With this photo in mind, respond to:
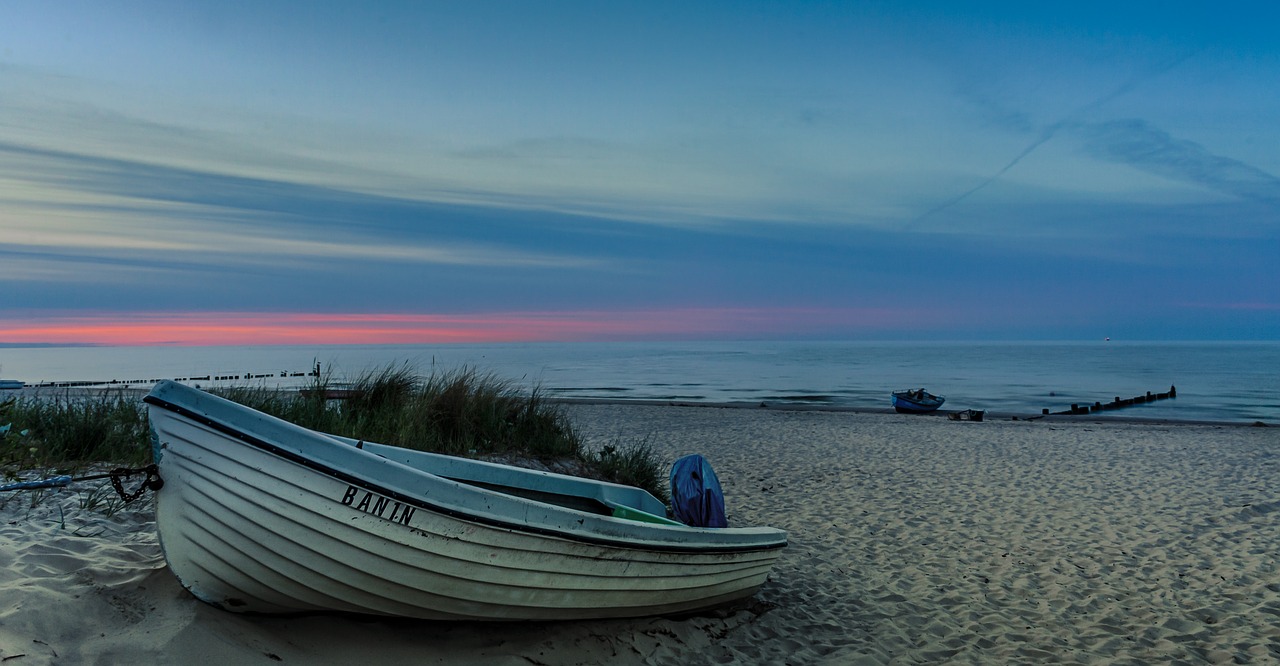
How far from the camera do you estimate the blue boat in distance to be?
26.0 m

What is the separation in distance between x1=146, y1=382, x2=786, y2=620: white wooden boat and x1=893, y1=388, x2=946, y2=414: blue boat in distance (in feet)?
78.2

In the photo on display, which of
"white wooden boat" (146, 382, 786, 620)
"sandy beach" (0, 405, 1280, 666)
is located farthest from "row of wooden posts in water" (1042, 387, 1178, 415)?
"white wooden boat" (146, 382, 786, 620)

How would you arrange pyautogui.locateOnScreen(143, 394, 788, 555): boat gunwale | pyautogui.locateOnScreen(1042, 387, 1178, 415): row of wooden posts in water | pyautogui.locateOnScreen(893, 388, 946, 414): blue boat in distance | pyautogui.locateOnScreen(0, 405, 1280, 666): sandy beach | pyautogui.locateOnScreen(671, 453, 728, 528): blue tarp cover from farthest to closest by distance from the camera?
pyautogui.locateOnScreen(1042, 387, 1178, 415): row of wooden posts in water
pyautogui.locateOnScreen(893, 388, 946, 414): blue boat in distance
pyautogui.locateOnScreen(671, 453, 728, 528): blue tarp cover
pyautogui.locateOnScreen(0, 405, 1280, 666): sandy beach
pyautogui.locateOnScreen(143, 394, 788, 555): boat gunwale

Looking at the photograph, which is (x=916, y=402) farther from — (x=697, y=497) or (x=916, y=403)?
(x=697, y=497)

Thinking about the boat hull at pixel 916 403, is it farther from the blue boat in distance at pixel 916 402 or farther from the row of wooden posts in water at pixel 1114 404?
the row of wooden posts in water at pixel 1114 404

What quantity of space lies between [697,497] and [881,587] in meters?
1.97

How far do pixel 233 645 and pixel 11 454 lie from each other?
3.82 meters

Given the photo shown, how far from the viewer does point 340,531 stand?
11.9ft

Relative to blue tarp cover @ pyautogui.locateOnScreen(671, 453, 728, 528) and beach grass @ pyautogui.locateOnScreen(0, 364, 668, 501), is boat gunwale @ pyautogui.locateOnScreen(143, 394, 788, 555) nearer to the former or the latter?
blue tarp cover @ pyautogui.locateOnScreen(671, 453, 728, 528)

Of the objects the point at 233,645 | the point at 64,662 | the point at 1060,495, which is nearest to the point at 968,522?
the point at 1060,495

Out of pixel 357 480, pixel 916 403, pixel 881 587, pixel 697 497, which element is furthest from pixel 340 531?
pixel 916 403

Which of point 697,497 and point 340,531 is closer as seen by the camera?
point 340,531

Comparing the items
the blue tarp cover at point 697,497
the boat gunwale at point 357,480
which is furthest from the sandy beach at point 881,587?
the boat gunwale at point 357,480

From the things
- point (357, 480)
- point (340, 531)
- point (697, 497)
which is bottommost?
point (697, 497)
